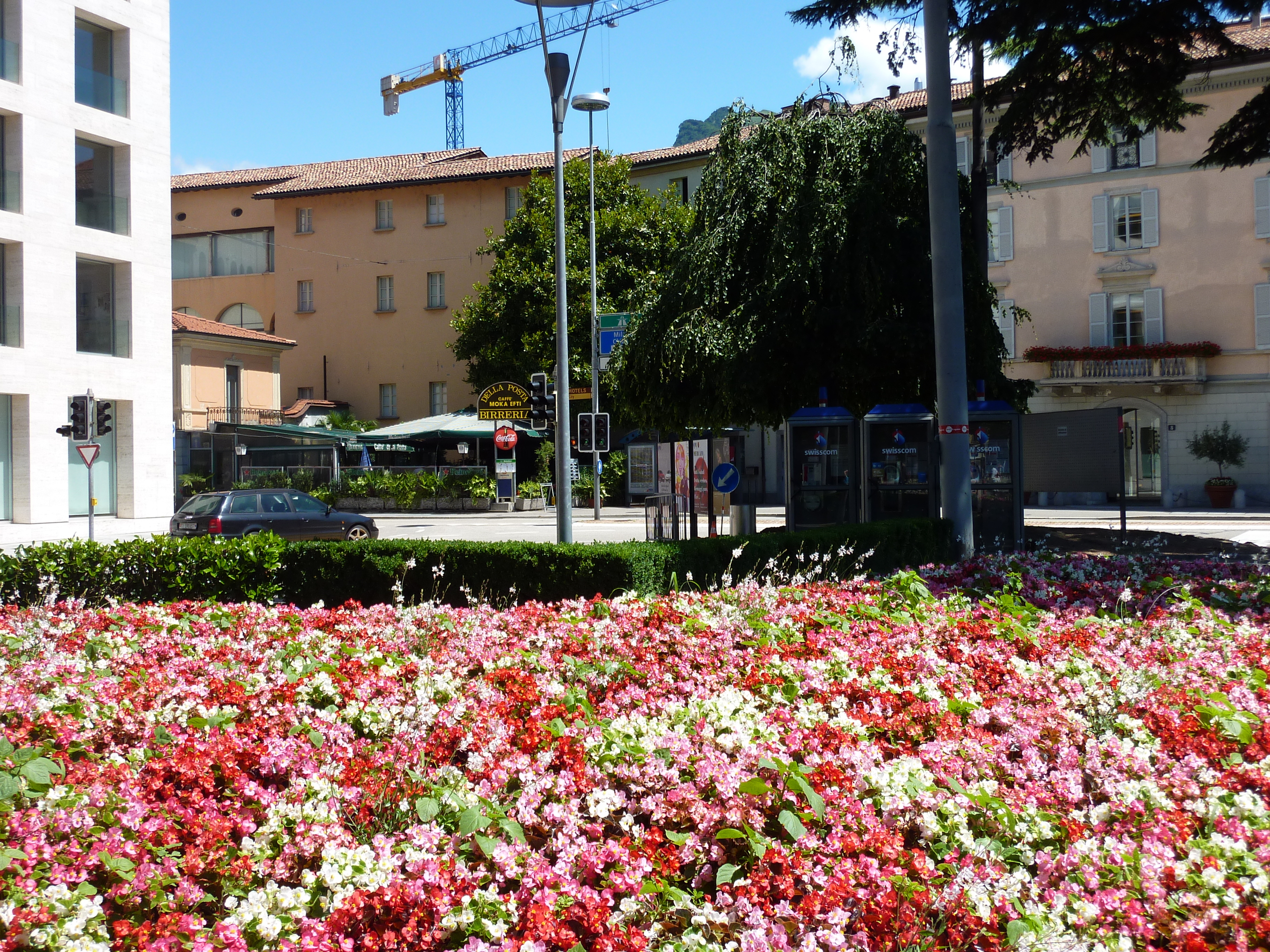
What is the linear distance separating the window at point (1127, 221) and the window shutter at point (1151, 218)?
1 cm

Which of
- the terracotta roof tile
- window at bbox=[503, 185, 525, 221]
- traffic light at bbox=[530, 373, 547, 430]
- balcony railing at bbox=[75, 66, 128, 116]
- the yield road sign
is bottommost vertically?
the yield road sign

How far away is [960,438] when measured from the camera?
1205 centimetres

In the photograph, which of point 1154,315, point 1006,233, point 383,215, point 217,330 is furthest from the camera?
point 383,215

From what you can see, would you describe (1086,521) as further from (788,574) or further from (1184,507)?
(788,574)

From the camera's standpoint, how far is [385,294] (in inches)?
2151

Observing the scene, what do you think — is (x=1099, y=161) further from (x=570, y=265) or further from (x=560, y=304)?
(x=560, y=304)

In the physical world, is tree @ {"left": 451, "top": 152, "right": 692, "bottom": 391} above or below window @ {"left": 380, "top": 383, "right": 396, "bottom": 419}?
above

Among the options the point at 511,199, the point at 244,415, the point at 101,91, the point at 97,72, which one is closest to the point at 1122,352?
the point at 511,199

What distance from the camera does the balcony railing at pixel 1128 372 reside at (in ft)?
120

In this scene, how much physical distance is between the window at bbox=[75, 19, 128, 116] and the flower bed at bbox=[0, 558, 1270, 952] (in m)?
30.2

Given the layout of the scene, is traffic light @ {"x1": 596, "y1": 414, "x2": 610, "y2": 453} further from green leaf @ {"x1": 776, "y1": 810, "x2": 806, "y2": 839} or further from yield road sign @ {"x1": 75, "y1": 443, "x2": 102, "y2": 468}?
green leaf @ {"x1": 776, "y1": 810, "x2": 806, "y2": 839}

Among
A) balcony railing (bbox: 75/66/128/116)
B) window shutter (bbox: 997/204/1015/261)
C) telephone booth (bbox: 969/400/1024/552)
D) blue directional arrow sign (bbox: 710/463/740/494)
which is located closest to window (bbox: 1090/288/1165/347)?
window shutter (bbox: 997/204/1015/261)

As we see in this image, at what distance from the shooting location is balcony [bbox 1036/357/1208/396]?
36.7 m

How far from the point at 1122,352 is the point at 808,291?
24.0 m
